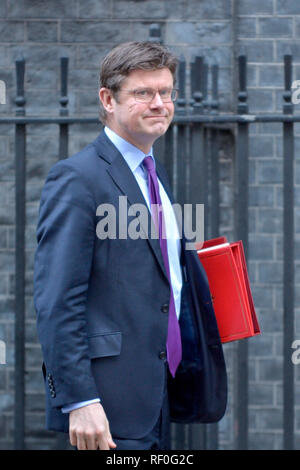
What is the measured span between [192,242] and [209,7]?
247cm

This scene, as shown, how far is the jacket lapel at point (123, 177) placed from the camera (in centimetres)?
257

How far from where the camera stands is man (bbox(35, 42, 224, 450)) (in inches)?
93.8

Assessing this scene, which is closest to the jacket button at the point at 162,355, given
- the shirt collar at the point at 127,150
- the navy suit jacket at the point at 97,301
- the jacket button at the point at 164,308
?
the navy suit jacket at the point at 97,301

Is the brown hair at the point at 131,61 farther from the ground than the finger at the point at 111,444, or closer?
farther from the ground

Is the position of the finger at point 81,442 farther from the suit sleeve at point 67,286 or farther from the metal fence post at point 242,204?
the metal fence post at point 242,204

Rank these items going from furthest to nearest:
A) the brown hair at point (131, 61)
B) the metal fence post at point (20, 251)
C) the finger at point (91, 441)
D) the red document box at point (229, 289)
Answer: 1. the metal fence post at point (20, 251)
2. the red document box at point (229, 289)
3. the brown hair at point (131, 61)
4. the finger at point (91, 441)

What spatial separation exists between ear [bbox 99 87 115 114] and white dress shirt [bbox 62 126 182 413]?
0.08m

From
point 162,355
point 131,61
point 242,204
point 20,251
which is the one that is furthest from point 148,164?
point 20,251

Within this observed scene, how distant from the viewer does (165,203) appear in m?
2.77

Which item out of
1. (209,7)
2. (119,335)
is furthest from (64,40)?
(119,335)

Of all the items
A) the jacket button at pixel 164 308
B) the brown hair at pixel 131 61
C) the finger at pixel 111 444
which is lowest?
the finger at pixel 111 444

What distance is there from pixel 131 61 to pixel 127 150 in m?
0.30

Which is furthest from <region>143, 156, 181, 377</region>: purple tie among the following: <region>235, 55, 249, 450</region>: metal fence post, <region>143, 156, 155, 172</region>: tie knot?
<region>235, 55, 249, 450</region>: metal fence post

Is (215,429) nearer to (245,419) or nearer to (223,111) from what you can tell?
(245,419)
